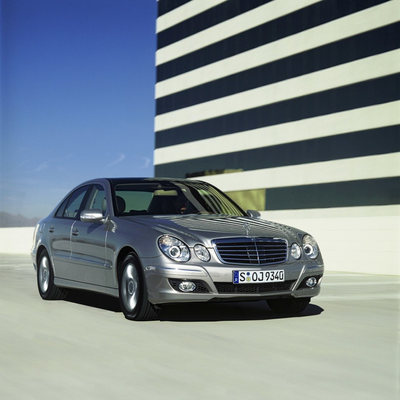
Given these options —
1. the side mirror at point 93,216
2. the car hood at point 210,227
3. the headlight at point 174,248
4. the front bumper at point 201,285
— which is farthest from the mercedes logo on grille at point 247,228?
the side mirror at point 93,216

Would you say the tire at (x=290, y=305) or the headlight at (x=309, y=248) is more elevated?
the headlight at (x=309, y=248)

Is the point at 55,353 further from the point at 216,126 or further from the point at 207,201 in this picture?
the point at 216,126

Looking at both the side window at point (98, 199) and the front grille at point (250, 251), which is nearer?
the front grille at point (250, 251)

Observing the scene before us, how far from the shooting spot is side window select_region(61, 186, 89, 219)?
31.2ft

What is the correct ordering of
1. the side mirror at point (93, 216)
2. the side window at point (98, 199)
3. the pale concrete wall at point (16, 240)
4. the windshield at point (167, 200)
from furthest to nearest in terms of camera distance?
the pale concrete wall at point (16, 240) → the side window at point (98, 199) → the windshield at point (167, 200) → the side mirror at point (93, 216)

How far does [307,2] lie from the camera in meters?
39.8

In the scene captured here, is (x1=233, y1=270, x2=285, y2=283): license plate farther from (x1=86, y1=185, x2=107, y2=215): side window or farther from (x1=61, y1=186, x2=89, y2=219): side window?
(x1=61, y1=186, x2=89, y2=219): side window

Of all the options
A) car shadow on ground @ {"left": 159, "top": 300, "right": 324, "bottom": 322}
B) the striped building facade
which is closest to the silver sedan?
car shadow on ground @ {"left": 159, "top": 300, "right": 324, "bottom": 322}

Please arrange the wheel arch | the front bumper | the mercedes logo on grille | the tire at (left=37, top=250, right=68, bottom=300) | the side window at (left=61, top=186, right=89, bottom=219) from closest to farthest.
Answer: the front bumper < the mercedes logo on grille < the wheel arch < the side window at (left=61, top=186, right=89, bottom=219) < the tire at (left=37, top=250, right=68, bottom=300)

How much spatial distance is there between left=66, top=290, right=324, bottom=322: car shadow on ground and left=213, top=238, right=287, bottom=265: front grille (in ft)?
2.37

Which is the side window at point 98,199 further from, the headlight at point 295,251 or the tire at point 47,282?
the headlight at point 295,251

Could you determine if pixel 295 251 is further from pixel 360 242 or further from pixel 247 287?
pixel 360 242

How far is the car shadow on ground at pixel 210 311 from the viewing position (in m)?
Result: 7.87

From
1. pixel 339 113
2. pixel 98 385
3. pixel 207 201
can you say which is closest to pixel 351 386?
pixel 98 385
